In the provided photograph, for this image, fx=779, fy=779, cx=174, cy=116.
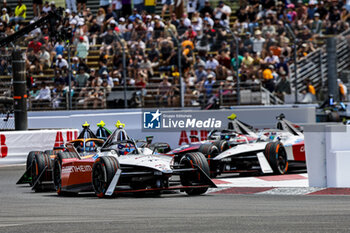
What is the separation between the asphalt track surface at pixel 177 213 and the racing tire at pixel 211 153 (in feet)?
9.27

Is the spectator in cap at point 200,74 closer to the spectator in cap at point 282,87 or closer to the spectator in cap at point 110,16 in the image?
the spectator in cap at point 282,87

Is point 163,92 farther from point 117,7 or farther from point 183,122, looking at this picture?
point 117,7

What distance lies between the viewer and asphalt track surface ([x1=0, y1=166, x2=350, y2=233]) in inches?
295

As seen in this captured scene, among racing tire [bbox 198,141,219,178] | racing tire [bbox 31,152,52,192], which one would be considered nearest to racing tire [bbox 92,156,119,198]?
racing tire [bbox 31,152,52,192]

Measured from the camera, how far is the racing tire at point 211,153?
1442 cm

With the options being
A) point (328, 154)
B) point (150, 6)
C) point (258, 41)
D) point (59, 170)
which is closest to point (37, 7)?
point (150, 6)

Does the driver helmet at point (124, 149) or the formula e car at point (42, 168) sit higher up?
the driver helmet at point (124, 149)

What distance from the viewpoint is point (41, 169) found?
Answer: 519 inches

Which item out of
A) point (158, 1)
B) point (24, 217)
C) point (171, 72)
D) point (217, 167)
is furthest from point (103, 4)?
point (24, 217)

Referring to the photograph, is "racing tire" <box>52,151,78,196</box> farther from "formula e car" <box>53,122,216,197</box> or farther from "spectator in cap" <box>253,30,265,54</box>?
"spectator in cap" <box>253,30,265,54</box>

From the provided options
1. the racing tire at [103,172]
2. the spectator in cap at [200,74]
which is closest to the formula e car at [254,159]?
the racing tire at [103,172]

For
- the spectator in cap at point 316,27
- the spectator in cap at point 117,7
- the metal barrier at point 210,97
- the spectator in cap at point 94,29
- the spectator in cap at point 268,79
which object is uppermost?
the spectator in cap at point 117,7

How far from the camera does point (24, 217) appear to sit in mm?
8906

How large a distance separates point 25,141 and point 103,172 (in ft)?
28.8
